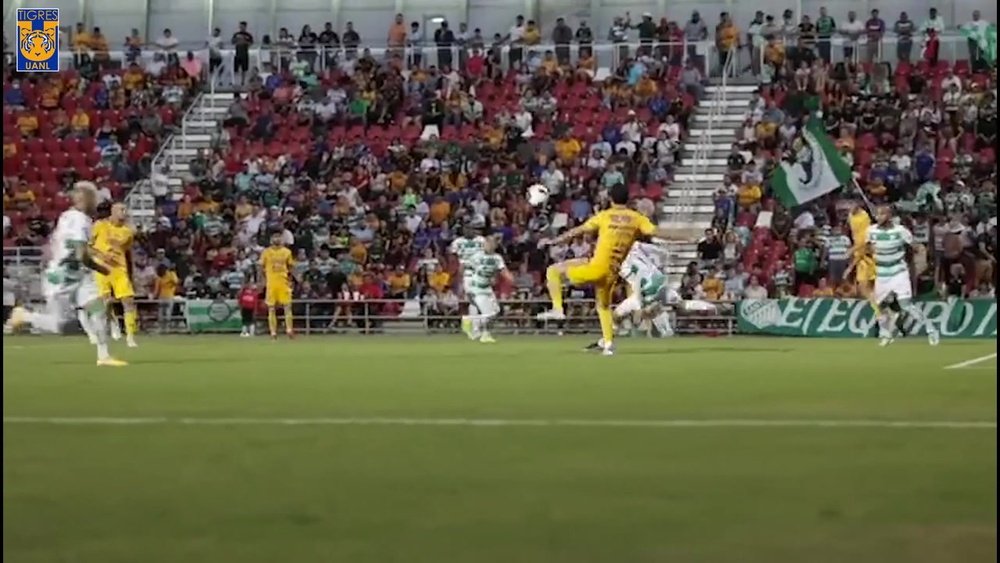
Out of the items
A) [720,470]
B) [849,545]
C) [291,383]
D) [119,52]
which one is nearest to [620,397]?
[291,383]

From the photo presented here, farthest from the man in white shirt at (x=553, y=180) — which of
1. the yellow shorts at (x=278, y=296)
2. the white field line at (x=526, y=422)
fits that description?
the white field line at (x=526, y=422)

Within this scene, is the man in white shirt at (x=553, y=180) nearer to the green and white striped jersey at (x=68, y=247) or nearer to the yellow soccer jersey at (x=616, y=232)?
the yellow soccer jersey at (x=616, y=232)

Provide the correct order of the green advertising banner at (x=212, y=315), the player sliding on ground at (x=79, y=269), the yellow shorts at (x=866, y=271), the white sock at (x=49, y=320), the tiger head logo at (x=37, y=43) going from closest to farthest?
1. the player sliding on ground at (x=79, y=269)
2. the white sock at (x=49, y=320)
3. the yellow shorts at (x=866, y=271)
4. the green advertising banner at (x=212, y=315)
5. the tiger head logo at (x=37, y=43)

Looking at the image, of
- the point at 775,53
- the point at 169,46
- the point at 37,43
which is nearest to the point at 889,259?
the point at 775,53

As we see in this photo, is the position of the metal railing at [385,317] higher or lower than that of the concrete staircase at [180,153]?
lower

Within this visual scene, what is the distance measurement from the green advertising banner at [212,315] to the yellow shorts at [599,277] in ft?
45.8

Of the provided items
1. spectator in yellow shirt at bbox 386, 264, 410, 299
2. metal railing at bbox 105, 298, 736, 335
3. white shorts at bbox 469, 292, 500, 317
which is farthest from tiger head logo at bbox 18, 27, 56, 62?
white shorts at bbox 469, 292, 500, 317

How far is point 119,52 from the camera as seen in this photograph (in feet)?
140

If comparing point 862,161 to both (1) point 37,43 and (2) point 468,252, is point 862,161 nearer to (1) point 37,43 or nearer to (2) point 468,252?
(2) point 468,252

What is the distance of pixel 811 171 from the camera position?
106ft

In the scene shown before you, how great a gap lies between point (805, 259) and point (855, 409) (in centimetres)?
1998

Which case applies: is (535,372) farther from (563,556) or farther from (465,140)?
(465,140)

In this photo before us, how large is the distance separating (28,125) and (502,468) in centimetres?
3358

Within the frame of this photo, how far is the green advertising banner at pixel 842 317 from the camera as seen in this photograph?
29141mm
